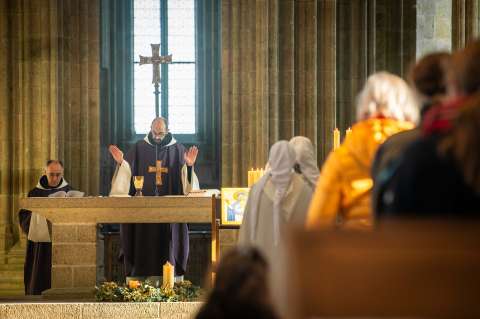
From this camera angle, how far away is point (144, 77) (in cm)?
1819

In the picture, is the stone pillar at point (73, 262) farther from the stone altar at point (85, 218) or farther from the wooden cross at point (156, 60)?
the wooden cross at point (156, 60)

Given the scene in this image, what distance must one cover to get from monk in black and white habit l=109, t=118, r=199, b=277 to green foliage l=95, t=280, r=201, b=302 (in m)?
2.02

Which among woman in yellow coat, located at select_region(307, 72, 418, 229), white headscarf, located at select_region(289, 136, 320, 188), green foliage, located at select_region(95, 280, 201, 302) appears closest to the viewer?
woman in yellow coat, located at select_region(307, 72, 418, 229)

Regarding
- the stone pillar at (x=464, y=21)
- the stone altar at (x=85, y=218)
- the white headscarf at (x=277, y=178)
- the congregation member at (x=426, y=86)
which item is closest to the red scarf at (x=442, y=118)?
the congregation member at (x=426, y=86)

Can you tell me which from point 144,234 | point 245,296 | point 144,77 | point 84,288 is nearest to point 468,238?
point 245,296

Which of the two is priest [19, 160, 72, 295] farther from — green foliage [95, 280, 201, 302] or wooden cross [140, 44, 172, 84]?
wooden cross [140, 44, 172, 84]

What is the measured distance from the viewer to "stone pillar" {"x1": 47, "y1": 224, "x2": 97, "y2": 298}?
37.2 feet

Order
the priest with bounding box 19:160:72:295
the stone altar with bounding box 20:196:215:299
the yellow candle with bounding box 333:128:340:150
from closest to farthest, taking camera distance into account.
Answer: the yellow candle with bounding box 333:128:340:150
the stone altar with bounding box 20:196:215:299
the priest with bounding box 19:160:72:295

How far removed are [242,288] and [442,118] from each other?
74 centimetres

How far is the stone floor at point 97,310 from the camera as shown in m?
10.6

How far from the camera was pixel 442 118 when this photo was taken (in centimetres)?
304

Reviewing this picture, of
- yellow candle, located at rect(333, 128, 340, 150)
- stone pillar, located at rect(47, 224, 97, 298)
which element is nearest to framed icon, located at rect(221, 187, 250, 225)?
yellow candle, located at rect(333, 128, 340, 150)

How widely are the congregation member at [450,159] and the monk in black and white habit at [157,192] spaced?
33.4ft

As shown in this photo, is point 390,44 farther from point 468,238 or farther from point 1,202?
point 468,238
